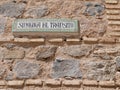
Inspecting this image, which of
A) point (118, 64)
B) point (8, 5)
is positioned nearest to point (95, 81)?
point (118, 64)

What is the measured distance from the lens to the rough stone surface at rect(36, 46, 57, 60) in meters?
2.40

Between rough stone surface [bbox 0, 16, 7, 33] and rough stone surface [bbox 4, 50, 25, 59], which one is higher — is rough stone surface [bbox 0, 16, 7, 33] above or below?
above

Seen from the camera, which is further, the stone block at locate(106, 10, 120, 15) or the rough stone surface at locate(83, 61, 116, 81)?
the stone block at locate(106, 10, 120, 15)

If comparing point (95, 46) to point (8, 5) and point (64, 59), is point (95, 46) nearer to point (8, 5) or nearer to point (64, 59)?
point (64, 59)

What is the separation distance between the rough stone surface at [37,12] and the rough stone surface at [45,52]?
1.09 feet

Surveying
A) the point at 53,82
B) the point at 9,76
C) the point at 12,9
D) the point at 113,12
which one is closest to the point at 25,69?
the point at 9,76

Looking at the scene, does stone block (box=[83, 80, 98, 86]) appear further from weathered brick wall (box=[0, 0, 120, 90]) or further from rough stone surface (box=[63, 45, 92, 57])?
rough stone surface (box=[63, 45, 92, 57])

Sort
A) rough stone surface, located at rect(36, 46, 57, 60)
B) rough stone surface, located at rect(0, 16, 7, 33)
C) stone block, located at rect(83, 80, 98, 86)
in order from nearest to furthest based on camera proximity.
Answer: stone block, located at rect(83, 80, 98, 86), rough stone surface, located at rect(36, 46, 57, 60), rough stone surface, located at rect(0, 16, 7, 33)

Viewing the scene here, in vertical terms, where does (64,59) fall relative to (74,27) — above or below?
below

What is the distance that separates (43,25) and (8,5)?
0.41 m

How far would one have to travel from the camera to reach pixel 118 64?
2.34 metres

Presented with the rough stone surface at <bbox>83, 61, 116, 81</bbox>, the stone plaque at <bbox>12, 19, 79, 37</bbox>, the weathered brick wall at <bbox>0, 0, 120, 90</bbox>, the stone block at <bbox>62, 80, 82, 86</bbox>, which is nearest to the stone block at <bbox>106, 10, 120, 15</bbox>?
the weathered brick wall at <bbox>0, 0, 120, 90</bbox>

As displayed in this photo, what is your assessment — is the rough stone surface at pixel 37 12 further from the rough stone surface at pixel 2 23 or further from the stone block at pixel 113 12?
the stone block at pixel 113 12

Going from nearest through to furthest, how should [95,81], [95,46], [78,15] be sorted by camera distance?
[95,81], [95,46], [78,15]
